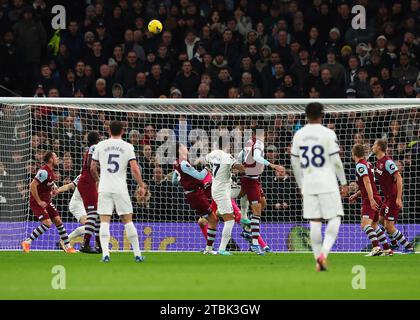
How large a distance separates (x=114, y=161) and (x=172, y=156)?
15.1 feet

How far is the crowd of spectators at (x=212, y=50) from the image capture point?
826 inches

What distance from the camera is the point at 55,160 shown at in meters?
17.3

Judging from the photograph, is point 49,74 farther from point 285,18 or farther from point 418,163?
point 418,163

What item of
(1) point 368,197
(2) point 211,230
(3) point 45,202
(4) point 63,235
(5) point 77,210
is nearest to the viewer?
(1) point 368,197

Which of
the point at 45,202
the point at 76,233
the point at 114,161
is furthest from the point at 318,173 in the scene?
the point at 76,233

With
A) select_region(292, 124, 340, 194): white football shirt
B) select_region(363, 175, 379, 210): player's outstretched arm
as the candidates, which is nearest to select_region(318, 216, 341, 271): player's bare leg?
select_region(292, 124, 340, 194): white football shirt

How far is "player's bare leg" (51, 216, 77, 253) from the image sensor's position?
17.4m

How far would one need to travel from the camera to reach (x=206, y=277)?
12070 millimetres

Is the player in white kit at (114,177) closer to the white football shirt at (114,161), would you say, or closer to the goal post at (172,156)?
the white football shirt at (114,161)

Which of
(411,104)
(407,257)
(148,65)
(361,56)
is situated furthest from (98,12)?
(407,257)

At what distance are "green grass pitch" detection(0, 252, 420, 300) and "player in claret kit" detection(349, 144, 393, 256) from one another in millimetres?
552

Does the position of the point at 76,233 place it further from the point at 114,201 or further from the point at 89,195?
the point at 114,201

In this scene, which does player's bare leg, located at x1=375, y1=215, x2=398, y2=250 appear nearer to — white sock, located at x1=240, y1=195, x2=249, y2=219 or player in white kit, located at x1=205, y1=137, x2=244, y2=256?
white sock, located at x1=240, y1=195, x2=249, y2=219

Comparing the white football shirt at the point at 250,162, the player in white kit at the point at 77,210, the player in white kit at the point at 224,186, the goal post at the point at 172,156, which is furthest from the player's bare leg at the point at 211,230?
the player in white kit at the point at 77,210
